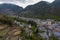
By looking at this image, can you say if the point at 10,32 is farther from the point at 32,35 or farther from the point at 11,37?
the point at 32,35

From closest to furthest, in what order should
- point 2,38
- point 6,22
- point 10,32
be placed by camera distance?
1. point 2,38
2. point 10,32
3. point 6,22

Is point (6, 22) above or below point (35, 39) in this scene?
above

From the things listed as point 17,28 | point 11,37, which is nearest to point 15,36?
point 11,37

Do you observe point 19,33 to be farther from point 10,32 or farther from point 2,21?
point 2,21

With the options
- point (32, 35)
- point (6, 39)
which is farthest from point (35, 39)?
point (6, 39)

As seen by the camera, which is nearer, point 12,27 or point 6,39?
point 6,39

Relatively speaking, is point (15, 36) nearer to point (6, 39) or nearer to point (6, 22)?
point (6, 39)

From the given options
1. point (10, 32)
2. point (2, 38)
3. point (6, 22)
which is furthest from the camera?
point (6, 22)

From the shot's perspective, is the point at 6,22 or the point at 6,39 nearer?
the point at 6,39
